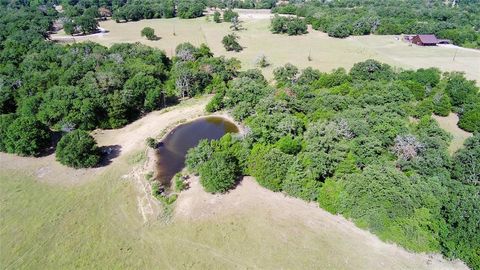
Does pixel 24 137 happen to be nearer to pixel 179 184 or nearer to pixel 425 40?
pixel 179 184

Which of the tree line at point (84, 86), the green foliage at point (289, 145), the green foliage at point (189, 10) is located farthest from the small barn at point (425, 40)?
the green foliage at point (189, 10)

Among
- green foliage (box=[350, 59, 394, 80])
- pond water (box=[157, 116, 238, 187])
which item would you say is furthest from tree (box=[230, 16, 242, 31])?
pond water (box=[157, 116, 238, 187])

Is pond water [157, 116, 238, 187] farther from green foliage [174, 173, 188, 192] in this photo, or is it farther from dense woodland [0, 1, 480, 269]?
dense woodland [0, 1, 480, 269]

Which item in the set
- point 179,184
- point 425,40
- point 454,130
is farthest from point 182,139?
point 425,40

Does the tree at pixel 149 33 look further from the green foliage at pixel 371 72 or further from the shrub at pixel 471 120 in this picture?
the shrub at pixel 471 120

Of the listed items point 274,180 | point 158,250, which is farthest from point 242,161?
point 158,250

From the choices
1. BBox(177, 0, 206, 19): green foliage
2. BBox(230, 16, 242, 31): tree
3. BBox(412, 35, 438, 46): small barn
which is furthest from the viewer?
BBox(177, 0, 206, 19): green foliage

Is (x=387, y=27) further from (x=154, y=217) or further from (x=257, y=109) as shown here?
(x=154, y=217)
